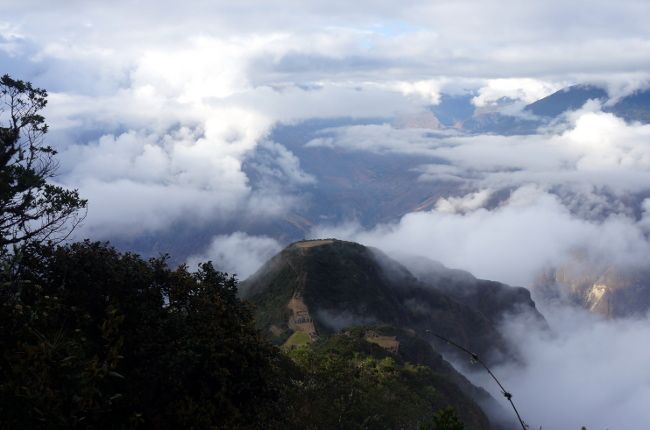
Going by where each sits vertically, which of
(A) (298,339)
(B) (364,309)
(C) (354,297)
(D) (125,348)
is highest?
(D) (125,348)

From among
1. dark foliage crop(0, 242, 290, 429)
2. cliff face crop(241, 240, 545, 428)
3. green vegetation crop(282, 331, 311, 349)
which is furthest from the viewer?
green vegetation crop(282, 331, 311, 349)

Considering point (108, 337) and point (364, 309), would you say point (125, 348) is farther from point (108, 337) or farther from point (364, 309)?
point (364, 309)

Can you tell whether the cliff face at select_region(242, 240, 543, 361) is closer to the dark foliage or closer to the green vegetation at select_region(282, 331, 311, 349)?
the green vegetation at select_region(282, 331, 311, 349)

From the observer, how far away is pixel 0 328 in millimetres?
15648

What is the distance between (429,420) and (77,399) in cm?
3256

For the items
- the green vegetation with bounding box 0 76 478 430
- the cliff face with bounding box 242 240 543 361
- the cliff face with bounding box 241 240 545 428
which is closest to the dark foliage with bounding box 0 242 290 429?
the green vegetation with bounding box 0 76 478 430

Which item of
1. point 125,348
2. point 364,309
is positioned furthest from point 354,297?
point 125,348

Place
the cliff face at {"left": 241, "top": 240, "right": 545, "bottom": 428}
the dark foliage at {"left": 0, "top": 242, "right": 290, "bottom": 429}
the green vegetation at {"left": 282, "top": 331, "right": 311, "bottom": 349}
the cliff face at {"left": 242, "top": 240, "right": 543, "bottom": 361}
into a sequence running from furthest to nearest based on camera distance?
the cliff face at {"left": 242, "top": 240, "right": 543, "bottom": 361}
the green vegetation at {"left": 282, "top": 331, "right": 311, "bottom": 349}
the cliff face at {"left": 241, "top": 240, "right": 545, "bottom": 428}
the dark foliage at {"left": 0, "top": 242, "right": 290, "bottom": 429}

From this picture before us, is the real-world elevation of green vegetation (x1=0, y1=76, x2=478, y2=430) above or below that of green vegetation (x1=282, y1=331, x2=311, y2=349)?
above

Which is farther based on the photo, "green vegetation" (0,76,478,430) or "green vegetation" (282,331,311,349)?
"green vegetation" (282,331,311,349)

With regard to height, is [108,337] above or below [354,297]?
above

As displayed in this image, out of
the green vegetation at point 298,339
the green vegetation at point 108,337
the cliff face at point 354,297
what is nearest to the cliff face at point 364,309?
the cliff face at point 354,297

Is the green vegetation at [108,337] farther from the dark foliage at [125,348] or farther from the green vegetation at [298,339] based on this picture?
the green vegetation at [298,339]

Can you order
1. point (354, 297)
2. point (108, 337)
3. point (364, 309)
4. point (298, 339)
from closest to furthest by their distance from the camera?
1. point (108, 337)
2. point (298, 339)
3. point (364, 309)
4. point (354, 297)
